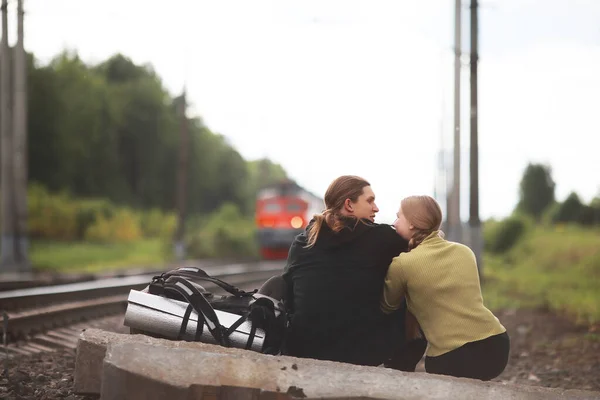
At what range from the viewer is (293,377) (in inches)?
123

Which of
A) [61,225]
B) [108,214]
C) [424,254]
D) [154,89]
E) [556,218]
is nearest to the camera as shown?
[424,254]

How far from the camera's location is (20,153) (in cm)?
1606

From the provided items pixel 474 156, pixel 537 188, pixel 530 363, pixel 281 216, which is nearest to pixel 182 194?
pixel 281 216

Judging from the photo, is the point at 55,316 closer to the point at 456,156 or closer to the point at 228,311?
the point at 228,311

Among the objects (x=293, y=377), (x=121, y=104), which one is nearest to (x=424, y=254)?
(x=293, y=377)

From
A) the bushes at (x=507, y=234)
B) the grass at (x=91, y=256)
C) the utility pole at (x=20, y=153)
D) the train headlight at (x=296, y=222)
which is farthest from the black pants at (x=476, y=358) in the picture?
the bushes at (x=507, y=234)

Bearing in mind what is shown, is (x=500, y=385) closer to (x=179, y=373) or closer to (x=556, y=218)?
(x=179, y=373)

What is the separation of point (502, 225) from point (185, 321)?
27449 mm

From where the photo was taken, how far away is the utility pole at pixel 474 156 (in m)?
15.5

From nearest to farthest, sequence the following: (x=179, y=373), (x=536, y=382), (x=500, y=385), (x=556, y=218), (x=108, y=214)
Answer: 1. (x=179, y=373)
2. (x=500, y=385)
3. (x=536, y=382)
4. (x=108, y=214)
5. (x=556, y=218)

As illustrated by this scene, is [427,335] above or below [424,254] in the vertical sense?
below

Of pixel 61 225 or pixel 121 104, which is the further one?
pixel 121 104

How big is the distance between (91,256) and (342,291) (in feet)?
78.6

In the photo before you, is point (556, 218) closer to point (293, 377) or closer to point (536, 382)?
point (536, 382)
